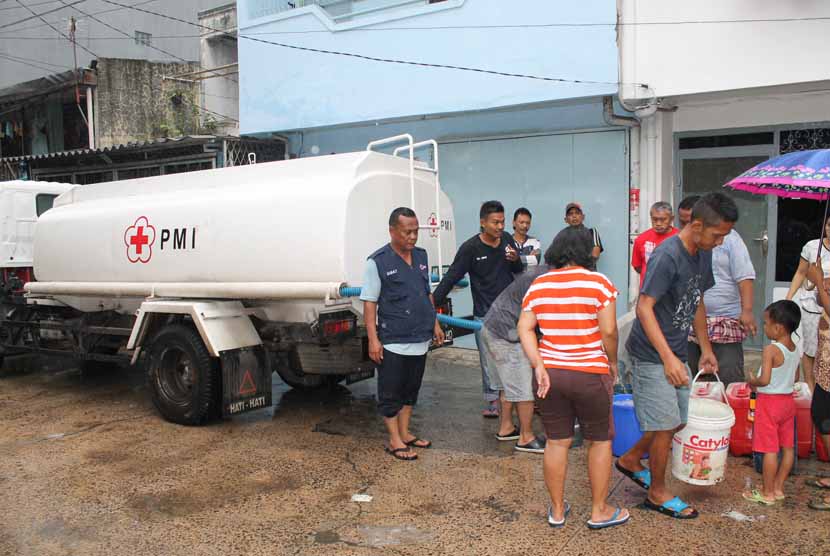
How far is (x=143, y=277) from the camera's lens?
21.7 ft

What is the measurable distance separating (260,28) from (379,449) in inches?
332

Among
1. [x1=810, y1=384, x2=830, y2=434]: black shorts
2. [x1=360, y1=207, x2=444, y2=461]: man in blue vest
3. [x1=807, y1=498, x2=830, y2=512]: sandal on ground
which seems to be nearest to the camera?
[x1=807, y1=498, x2=830, y2=512]: sandal on ground

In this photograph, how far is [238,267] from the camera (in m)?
5.90

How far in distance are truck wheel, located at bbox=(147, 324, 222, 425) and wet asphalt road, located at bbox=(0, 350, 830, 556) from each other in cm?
17

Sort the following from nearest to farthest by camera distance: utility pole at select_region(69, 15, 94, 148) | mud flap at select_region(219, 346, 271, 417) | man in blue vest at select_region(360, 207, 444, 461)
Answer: man in blue vest at select_region(360, 207, 444, 461) < mud flap at select_region(219, 346, 271, 417) < utility pole at select_region(69, 15, 94, 148)

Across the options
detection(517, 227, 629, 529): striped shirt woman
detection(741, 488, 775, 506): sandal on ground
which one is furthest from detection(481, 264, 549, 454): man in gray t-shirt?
detection(741, 488, 775, 506): sandal on ground

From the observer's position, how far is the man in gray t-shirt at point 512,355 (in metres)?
4.97

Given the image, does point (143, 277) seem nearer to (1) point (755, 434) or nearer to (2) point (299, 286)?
(2) point (299, 286)

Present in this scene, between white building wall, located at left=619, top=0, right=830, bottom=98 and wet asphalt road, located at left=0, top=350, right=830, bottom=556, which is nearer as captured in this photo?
wet asphalt road, located at left=0, top=350, right=830, bottom=556

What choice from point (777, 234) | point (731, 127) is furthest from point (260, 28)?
point (777, 234)

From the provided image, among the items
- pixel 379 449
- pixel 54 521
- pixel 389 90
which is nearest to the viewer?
pixel 54 521

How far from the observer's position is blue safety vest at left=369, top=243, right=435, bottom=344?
201 inches

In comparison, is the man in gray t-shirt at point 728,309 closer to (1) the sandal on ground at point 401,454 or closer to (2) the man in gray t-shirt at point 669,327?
(2) the man in gray t-shirt at point 669,327

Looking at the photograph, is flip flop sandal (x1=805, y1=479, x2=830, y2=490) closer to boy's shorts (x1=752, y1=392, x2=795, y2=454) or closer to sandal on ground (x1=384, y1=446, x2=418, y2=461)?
boy's shorts (x1=752, y1=392, x2=795, y2=454)
